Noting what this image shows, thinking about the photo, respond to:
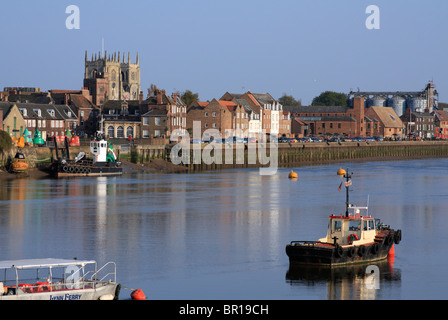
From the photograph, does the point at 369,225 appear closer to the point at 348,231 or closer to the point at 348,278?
the point at 348,231

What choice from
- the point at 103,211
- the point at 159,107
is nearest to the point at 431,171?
the point at 159,107

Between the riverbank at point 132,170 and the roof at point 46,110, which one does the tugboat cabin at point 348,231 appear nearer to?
the riverbank at point 132,170

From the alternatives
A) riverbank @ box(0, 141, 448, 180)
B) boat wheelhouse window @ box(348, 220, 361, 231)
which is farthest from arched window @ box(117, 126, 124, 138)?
boat wheelhouse window @ box(348, 220, 361, 231)

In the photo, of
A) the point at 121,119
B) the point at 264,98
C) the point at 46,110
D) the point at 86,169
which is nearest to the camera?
the point at 86,169

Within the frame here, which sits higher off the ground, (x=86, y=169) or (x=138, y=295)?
(x=86, y=169)

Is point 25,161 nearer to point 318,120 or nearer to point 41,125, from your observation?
point 41,125

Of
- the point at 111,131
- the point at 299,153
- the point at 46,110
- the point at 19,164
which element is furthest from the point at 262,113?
the point at 19,164

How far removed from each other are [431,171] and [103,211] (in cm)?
6850

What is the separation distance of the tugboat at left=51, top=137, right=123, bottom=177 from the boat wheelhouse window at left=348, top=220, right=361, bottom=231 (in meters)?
60.3

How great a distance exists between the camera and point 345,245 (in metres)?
38.0

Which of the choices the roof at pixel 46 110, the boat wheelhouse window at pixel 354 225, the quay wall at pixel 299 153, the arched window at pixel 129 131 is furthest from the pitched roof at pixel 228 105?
the boat wheelhouse window at pixel 354 225

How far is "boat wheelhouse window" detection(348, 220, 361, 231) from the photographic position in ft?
128

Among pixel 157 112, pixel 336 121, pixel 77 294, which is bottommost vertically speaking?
pixel 77 294

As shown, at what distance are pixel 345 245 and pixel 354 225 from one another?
149cm
